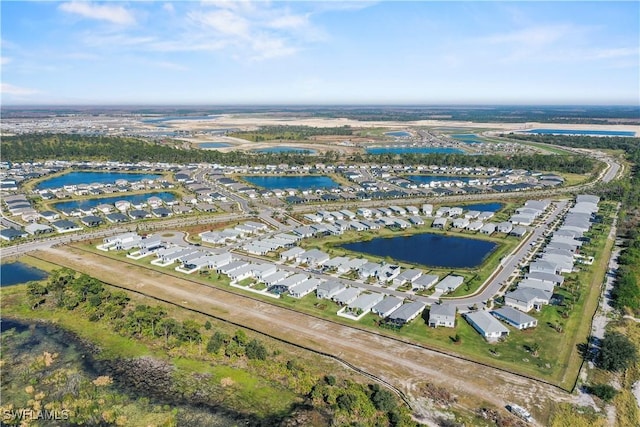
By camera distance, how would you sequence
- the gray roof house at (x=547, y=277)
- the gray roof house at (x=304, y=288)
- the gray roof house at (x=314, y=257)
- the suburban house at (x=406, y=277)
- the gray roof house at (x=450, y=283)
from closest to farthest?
the gray roof house at (x=304, y=288)
the gray roof house at (x=450, y=283)
the gray roof house at (x=547, y=277)
the suburban house at (x=406, y=277)
the gray roof house at (x=314, y=257)

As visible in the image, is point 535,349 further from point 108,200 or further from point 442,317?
point 108,200

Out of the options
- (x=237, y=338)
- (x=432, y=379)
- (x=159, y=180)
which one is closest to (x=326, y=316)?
(x=237, y=338)

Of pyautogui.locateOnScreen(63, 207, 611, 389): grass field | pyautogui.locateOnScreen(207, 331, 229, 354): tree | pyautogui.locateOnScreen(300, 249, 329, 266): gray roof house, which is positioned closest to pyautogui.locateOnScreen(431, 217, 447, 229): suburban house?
pyautogui.locateOnScreen(300, 249, 329, 266): gray roof house

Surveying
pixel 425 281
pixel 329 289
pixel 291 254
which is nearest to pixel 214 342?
pixel 329 289

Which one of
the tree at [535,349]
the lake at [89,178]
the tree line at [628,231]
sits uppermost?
the tree line at [628,231]

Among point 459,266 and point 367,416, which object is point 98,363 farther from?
point 459,266

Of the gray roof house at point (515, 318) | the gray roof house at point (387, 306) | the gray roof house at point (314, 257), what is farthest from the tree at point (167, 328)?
the gray roof house at point (515, 318)

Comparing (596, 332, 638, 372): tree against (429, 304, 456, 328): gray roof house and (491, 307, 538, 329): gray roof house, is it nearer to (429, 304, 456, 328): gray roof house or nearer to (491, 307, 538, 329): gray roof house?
(491, 307, 538, 329): gray roof house

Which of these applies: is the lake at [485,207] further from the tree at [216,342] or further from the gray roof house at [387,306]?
the tree at [216,342]
